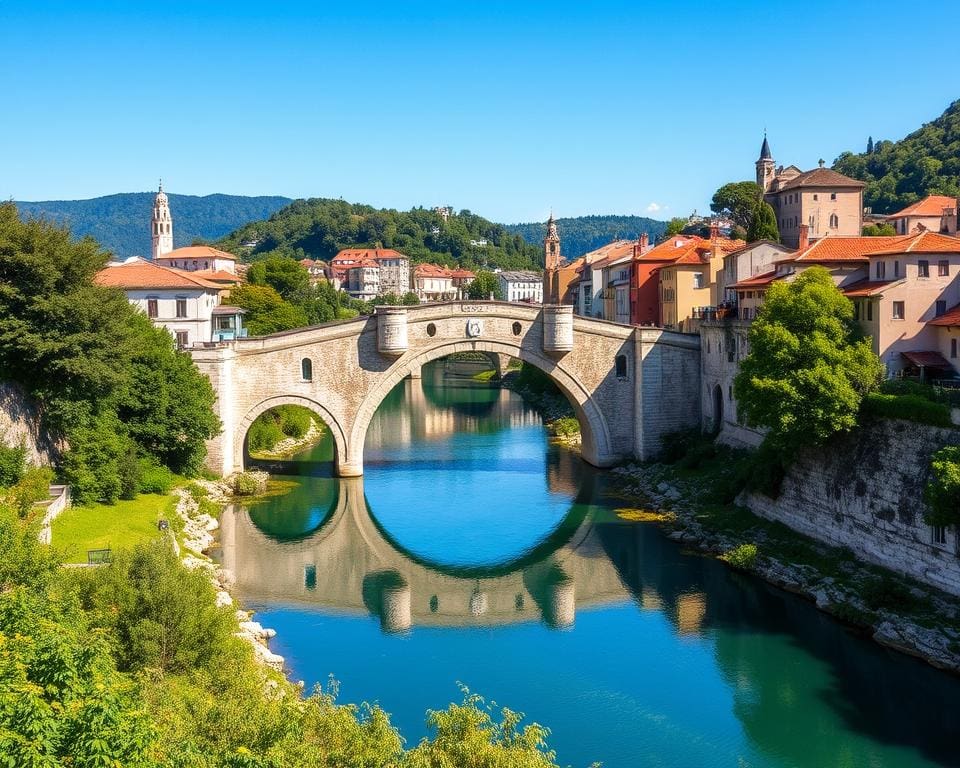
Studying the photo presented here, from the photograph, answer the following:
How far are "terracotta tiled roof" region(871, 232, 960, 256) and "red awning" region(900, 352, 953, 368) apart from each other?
8.07 ft

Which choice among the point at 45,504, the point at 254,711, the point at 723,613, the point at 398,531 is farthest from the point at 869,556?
the point at 45,504

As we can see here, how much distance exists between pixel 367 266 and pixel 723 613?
95758 millimetres

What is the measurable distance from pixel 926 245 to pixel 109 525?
66.8ft

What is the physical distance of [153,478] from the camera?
28672 millimetres

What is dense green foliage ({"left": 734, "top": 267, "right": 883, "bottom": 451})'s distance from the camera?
23422mm

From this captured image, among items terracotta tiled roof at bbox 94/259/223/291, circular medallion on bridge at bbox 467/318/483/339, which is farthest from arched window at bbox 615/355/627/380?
terracotta tiled roof at bbox 94/259/223/291

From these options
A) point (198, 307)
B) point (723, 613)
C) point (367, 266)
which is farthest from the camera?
point (367, 266)

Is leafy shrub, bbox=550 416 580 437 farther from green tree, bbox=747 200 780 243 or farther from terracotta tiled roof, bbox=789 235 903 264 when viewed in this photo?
terracotta tiled roof, bbox=789 235 903 264

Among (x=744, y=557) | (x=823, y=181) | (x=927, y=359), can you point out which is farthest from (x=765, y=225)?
(x=744, y=557)

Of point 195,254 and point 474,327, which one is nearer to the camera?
point 474,327

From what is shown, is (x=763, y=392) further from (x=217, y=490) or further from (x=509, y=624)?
(x=217, y=490)

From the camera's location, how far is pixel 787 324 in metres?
25.0

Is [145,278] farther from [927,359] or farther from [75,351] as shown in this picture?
[927,359]

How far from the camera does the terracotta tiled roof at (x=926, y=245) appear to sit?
24969 millimetres
